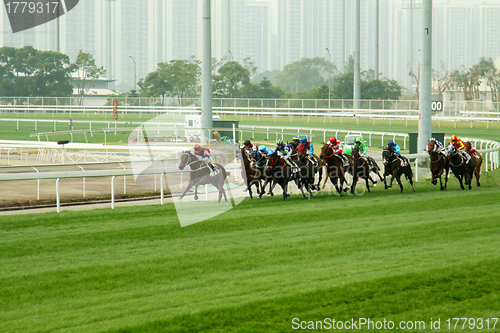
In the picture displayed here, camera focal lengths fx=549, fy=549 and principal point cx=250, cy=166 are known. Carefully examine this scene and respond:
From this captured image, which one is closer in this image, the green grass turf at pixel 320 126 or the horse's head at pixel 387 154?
the horse's head at pixel 387 154

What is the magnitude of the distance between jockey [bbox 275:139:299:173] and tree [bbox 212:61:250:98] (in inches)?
2014

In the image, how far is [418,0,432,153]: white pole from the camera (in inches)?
624

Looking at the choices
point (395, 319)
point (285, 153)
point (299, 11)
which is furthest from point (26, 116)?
point (299, 11)

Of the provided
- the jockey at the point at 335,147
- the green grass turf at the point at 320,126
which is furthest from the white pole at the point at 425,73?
the green grass turf at the point at 320,126

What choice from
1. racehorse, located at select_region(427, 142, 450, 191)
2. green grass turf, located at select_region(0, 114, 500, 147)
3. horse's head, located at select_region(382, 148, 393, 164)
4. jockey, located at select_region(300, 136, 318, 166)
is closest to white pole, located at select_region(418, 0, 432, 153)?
racehorse, located at select_region(427, 142, 450, 191)

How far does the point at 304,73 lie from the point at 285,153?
118810mm

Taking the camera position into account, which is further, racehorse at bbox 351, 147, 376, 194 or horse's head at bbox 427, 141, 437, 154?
racehorse at bbox 351, 147, 376, 194

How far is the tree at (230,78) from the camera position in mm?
62438

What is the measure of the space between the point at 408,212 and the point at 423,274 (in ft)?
13.0

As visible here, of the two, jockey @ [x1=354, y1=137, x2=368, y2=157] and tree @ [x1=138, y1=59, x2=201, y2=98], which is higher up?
tree @ [x1=138, y1=59, x2=201, y2=98]

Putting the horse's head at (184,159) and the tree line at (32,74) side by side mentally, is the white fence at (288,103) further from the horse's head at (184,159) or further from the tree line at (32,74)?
the horse's head at (184,159)

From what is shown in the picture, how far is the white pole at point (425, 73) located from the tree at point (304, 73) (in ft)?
364

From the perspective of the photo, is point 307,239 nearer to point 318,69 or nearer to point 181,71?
point 181,71

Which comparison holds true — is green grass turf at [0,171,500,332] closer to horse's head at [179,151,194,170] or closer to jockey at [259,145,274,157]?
horse's head at [179,151,194,170]
